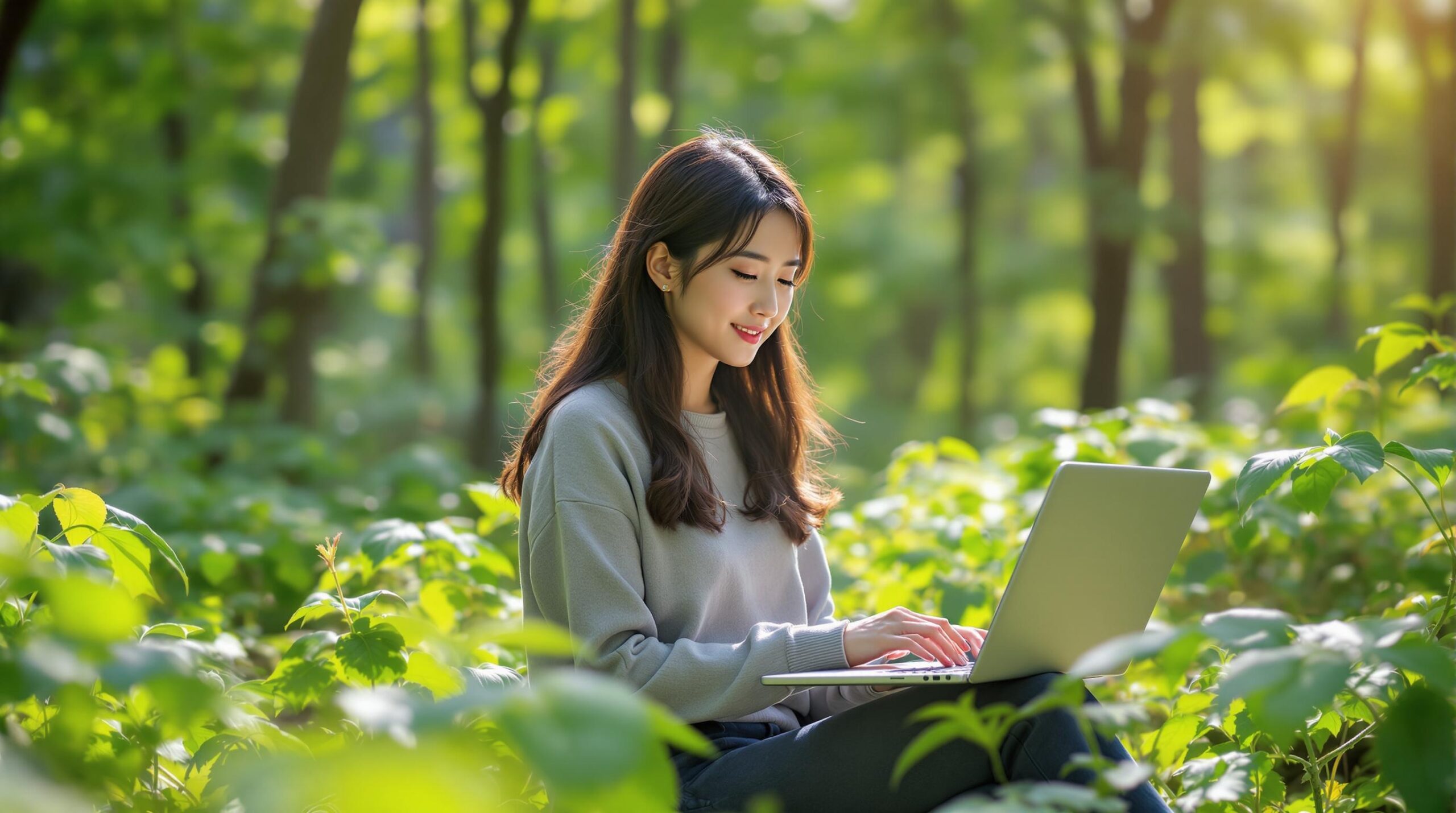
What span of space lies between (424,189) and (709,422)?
912 cm

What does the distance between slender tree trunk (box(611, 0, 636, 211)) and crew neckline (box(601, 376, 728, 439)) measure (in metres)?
6.36

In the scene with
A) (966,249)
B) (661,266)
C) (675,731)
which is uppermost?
(661,266)

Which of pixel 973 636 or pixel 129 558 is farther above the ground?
pixel 129 558

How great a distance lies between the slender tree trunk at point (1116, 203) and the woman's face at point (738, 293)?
5703mm

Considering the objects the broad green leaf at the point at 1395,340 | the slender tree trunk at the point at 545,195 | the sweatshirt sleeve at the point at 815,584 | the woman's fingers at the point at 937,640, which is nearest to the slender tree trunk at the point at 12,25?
the sweatshirt sleeve at the point at 815,584

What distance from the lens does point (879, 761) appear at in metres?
1.89

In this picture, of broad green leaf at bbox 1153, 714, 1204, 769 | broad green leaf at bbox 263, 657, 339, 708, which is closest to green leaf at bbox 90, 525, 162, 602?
broad green leaf at bbox 263, 657, 339, 708

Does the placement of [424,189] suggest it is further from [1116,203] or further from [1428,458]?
→ [1428,458]

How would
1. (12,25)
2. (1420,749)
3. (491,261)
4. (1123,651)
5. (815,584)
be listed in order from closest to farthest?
1. (1123,651)
2. (1420,749)
3. (815,584)
4. (12,25)
5. (491,261)

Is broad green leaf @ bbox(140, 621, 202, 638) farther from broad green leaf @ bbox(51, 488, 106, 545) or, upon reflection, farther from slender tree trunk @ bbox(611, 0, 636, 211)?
slender tree trunk @ bbox(611, 0, 636, 211)

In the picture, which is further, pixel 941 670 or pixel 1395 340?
pixel 1395 340

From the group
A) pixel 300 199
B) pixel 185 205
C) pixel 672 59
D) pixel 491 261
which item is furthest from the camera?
pixel 672 59

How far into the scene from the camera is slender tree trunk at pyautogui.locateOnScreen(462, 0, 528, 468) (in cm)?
749

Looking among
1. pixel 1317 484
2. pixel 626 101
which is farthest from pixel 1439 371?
pixel 626 101
